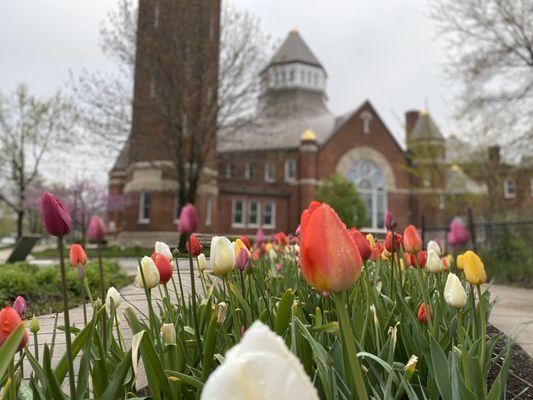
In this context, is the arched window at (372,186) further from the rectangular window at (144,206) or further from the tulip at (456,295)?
the tulip at (456,295)

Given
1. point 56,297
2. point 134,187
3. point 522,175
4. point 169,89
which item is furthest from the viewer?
point 134,187

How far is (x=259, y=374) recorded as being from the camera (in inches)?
22.8

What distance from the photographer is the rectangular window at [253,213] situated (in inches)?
1417

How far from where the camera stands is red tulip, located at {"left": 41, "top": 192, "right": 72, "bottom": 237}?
1050mm

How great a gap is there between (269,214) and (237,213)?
289 centimetres

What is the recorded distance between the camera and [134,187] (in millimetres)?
29812

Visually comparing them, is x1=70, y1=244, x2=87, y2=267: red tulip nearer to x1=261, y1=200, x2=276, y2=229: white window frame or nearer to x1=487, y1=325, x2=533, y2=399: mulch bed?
x1=487, y1=325, x2=533, y2=399: mulch bed

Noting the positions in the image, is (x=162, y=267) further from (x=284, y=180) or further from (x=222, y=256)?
(x=284, y=180)

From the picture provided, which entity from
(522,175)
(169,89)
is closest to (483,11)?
(522,175)

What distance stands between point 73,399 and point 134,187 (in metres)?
30.0

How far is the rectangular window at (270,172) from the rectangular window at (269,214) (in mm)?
3214

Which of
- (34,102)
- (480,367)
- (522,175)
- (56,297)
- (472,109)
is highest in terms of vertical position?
(34,102)

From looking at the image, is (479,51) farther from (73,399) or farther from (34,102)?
(34,102)

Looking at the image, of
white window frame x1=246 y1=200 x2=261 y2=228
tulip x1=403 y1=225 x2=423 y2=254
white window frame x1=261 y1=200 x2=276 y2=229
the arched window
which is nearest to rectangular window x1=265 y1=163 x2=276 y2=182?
white window frame x1=261 y1=200 x2=276 y2=229
